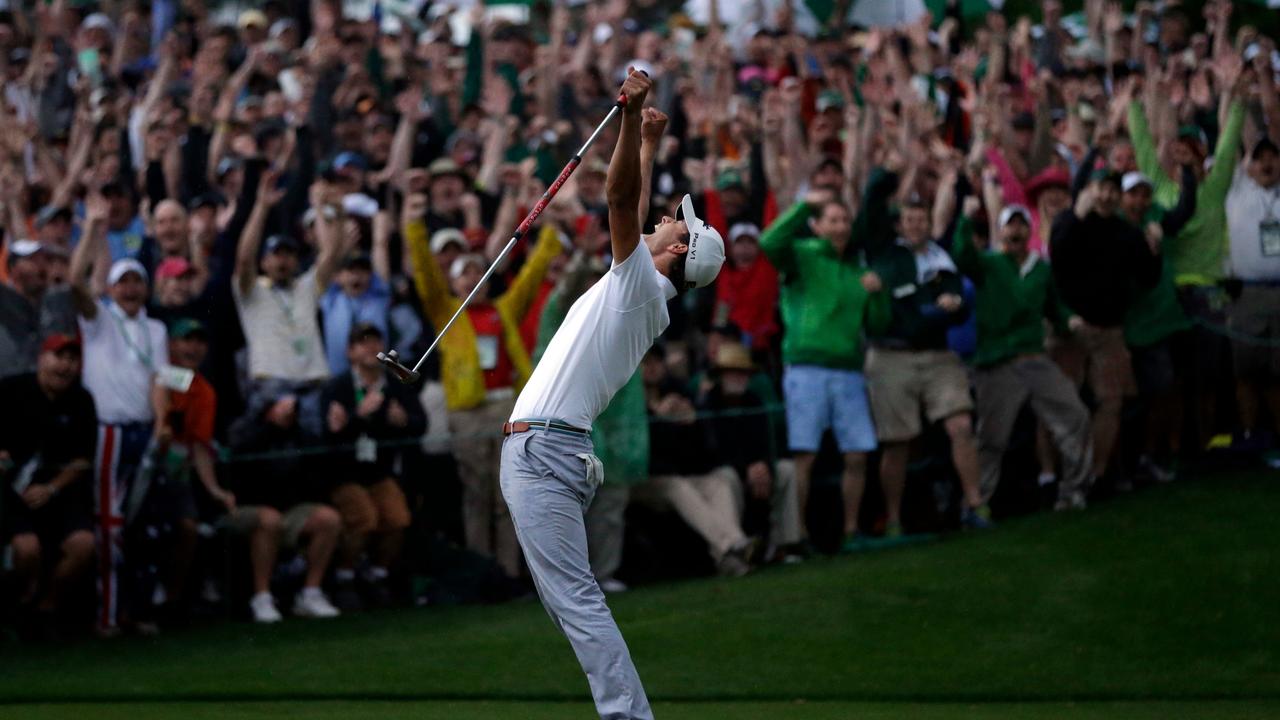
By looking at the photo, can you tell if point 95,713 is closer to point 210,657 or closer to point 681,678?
point 210,657

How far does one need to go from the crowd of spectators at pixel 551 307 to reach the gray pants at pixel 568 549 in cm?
518

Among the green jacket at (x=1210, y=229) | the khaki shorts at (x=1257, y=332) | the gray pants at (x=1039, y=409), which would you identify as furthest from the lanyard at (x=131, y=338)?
the khaki shorts at (x=1257, y=332)

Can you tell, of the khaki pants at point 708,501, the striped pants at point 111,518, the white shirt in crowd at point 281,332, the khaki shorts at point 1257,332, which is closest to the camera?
the striped pants at point 111,518

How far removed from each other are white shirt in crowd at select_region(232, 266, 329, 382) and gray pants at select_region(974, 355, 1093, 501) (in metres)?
4.83

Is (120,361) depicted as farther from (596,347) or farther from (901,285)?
(596,347)

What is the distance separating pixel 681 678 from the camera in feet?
33.2

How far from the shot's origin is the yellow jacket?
42.6ft

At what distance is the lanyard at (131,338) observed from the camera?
12.3 meters

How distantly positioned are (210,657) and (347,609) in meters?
1.67

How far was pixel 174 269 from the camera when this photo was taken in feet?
42.9

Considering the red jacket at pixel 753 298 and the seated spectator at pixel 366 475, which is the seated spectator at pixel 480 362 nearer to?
the seated spectator at pixel 366 475

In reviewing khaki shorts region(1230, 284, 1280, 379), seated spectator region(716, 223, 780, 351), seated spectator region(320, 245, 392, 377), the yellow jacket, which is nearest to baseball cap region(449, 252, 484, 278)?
the yellow jacket

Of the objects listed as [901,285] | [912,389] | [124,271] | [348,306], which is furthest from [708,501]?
[124,271]

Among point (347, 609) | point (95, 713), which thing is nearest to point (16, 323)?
point (347, 609)
